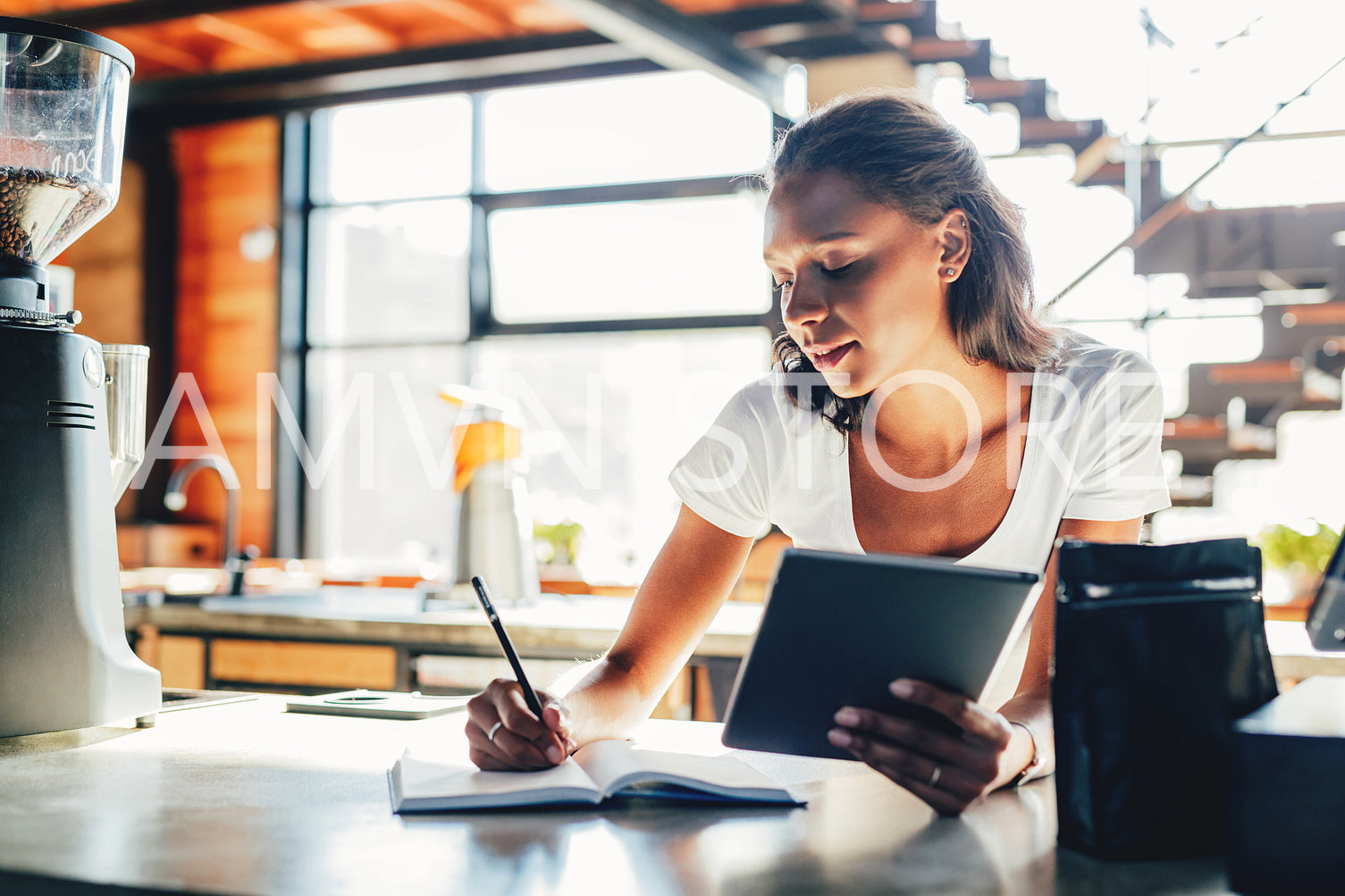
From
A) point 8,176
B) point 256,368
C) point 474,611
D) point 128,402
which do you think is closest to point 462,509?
point 474,611

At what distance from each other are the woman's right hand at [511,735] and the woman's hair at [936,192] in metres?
0.58

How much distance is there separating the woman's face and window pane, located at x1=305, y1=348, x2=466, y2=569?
15.8ft

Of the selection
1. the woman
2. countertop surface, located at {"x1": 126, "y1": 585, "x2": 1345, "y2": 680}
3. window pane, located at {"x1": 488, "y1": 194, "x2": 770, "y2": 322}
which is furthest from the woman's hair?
window pane, located at {"x1": 488, "y1": 194, "x2": 770, "y2": 322}

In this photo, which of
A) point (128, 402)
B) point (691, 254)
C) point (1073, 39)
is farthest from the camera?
point (691, 254)

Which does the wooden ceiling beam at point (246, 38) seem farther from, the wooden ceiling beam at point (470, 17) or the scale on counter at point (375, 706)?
the scale on counter at point (375, 706)

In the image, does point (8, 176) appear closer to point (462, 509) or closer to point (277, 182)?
point (462, 509)

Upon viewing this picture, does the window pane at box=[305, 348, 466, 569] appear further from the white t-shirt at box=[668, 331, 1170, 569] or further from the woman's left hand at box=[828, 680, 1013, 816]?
the woman's left hand at box=[828, 680, 1013, 816]

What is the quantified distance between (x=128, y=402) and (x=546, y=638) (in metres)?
1.21

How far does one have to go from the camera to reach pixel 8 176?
3.98 ft

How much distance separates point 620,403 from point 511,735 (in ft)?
15.5

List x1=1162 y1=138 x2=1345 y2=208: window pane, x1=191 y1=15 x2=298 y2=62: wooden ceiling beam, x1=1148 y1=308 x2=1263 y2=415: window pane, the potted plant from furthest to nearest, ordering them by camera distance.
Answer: x1=191 y1=15 x2=298 y2=62: wooden ceiling beam
x1=1148 y1=308 x2=1263 y2=415: window pane
x1=1162 y1=138 x2=1345 y2=208: window pane
the potted plant

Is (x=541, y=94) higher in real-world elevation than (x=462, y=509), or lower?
higher

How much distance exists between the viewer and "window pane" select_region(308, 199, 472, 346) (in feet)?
19.6

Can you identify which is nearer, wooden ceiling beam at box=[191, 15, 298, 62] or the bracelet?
the bracelet
